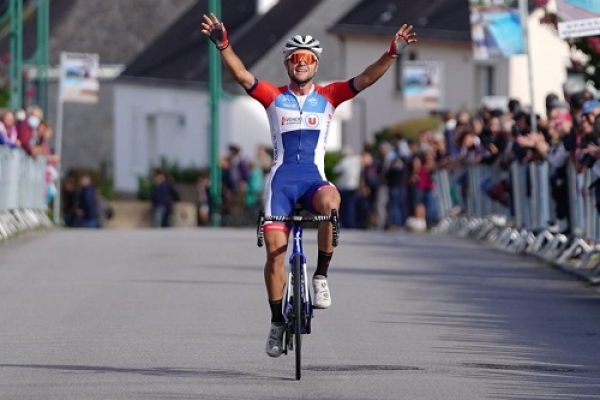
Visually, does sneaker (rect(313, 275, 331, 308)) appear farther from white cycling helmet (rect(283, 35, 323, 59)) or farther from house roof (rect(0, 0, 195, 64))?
house roof (rect(0, 0, 195, 64))

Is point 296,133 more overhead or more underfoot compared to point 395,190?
more underfoot

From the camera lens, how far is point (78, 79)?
146ft

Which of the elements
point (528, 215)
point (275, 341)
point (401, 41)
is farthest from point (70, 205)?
point (275, 341)

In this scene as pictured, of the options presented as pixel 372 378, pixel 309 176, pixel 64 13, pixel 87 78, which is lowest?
pixel 372 378

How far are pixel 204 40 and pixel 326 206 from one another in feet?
174

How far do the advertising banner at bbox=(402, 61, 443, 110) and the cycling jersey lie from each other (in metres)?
27.9

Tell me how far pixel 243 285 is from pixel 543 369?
667 cm

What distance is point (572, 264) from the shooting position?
20156mm

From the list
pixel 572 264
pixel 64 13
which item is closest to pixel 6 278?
pixel 572 264

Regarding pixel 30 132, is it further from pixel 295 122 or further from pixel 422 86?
pixel 295 122

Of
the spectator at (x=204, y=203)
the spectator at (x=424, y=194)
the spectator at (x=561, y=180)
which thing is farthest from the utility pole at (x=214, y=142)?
the spectator at (x=561, y=180)

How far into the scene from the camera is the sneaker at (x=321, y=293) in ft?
37.9

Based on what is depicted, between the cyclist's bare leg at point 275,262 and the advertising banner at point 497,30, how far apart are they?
45.7 ft

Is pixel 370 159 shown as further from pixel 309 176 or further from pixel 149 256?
pixel 309 176
